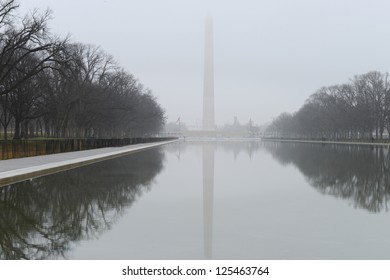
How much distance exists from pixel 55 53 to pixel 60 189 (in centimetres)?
1886

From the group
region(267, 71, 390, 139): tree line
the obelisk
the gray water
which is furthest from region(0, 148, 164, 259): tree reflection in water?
the obelisk

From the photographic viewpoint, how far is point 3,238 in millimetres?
8688

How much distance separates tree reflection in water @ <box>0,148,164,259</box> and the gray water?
0.8 inches

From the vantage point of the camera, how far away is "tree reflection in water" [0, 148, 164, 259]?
27.0 feet

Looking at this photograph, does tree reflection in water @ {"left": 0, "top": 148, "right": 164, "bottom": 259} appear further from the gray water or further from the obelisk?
the obelisk

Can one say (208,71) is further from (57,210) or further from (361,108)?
(57,210)

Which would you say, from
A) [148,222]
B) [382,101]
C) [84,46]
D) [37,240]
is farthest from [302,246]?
→ [382,101]

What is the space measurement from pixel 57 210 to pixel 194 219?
3671 millimetres

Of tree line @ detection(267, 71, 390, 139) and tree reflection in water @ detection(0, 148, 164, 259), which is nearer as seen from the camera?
tree reflection in water @ detection(0, 148, 164, 259)

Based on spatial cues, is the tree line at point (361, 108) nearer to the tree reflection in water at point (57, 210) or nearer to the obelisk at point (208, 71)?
the obelisk at point (208, 71)

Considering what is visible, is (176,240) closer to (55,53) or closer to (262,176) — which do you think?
(262,176)

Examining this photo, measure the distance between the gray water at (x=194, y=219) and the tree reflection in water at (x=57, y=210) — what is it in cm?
2

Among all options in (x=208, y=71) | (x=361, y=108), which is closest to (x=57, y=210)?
(x=361, y=108)

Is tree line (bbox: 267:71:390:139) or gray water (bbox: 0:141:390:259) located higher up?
tree line (bbox: 267:71:390:139)
